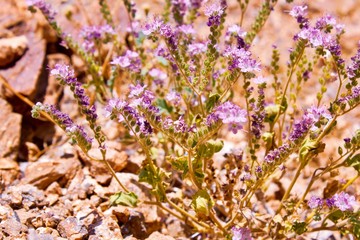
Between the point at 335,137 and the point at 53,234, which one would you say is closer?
the point at 53,234

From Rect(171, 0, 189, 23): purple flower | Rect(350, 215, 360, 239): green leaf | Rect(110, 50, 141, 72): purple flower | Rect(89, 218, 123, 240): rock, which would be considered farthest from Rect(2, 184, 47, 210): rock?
Rect(350, 215, 360, 239): green leaf

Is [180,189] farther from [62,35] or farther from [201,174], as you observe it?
[62,35]

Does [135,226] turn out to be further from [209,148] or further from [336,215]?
[336,215]

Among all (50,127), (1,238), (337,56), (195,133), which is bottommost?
(1,238)

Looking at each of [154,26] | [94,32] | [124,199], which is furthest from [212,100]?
[94,32]

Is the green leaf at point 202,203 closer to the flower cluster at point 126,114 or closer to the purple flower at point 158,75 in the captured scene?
the flower cluster at point 126,114

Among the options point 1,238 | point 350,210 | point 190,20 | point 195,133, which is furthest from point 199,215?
point 190,20

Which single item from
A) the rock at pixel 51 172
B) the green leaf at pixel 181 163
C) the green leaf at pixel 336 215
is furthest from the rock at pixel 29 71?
the green leaf at pixel 336 215
